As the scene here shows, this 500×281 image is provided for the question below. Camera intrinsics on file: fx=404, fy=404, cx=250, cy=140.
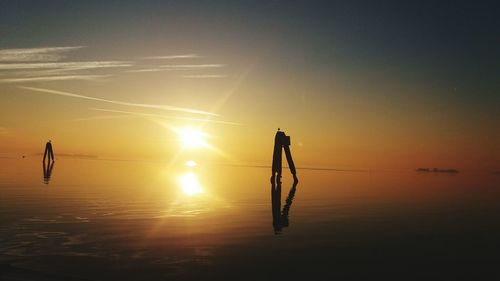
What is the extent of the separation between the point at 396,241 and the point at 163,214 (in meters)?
7.80

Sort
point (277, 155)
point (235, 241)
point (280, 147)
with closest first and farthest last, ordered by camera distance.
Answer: point (235, 241) → point (280, 147) → point (277, 155)

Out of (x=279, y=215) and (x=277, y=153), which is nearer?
(x=279, y=215)

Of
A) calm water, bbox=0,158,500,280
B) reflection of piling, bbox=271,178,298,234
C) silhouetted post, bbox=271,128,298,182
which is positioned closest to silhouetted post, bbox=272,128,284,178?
silhouetted post, bbox=271,128,298,182

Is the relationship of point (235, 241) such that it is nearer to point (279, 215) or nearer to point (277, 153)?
point (279, 215)

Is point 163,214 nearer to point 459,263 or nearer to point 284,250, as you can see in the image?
point 284,250

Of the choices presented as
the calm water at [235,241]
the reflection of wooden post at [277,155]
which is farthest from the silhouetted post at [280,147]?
the calm water at [235,241]

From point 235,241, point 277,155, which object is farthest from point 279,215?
point 277,155

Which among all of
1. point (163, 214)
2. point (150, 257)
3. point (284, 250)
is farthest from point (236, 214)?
point (150, 257)

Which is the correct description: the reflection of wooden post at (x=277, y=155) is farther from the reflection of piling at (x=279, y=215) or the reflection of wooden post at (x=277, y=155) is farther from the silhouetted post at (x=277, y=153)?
the reflection of piling at (x=279, y=215)

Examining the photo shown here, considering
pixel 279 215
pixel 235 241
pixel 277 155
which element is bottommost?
pixel 235 241

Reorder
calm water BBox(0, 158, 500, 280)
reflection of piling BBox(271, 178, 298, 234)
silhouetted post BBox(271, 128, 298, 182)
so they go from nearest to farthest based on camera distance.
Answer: calm water BBox(0, 158, 500, 280) → reflection of piling BBox(271, 178, 298, 234) → silhouetted post BBox(271, 128, 298, 182)

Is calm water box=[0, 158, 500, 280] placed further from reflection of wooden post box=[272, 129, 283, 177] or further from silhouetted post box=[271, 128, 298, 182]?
reflection of wooden post box=[272, 129, 283, 177]

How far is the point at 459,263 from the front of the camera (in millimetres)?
8258

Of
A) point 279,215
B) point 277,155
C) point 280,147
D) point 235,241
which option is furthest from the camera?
point 277,155
